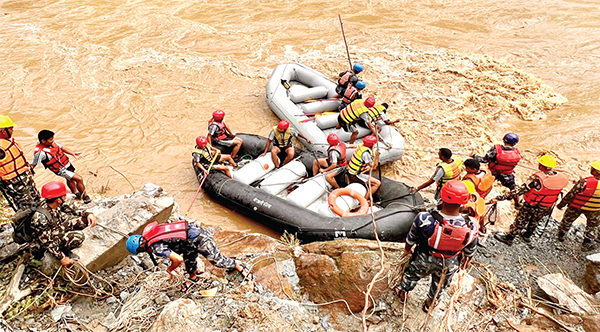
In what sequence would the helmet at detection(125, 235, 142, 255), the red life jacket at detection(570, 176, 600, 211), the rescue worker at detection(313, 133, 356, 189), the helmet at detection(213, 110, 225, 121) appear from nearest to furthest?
the helmet at detection(125, 235, 142, 255), the red life jacket at detection(570, 176, 600, 211), the rescue worker at detection(313, 133, 356, 189), the helmet at detection(213, 110, 225, 121)

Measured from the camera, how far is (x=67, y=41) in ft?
34.1

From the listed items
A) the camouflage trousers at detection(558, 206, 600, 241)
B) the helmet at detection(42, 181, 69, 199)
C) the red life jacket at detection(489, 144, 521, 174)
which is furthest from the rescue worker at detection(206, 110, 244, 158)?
the camouflage trousers at detection(558, 206, 600, 241)

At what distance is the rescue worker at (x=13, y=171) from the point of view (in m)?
3.86

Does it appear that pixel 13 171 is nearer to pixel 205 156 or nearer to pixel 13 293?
pixel 13 293

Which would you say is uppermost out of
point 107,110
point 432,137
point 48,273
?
point 48,273

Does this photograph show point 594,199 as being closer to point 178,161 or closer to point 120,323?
point 120,323

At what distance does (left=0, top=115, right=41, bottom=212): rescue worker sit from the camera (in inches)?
152

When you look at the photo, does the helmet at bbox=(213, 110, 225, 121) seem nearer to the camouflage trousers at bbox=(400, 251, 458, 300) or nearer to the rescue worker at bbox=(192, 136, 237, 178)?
the rescue worker at bbox=(192, 136, 237, 178)

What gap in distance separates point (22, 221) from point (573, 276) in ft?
16.4

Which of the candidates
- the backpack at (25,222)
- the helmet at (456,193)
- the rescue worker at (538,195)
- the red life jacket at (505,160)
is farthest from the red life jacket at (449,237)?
the backpack at (25,222)

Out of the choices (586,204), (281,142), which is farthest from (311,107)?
(586,204)

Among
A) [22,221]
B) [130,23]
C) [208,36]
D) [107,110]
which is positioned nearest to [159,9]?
[130,23]

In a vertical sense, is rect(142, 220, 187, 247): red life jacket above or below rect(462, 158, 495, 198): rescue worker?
above

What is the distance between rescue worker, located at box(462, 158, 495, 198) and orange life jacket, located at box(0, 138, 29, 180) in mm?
4745
